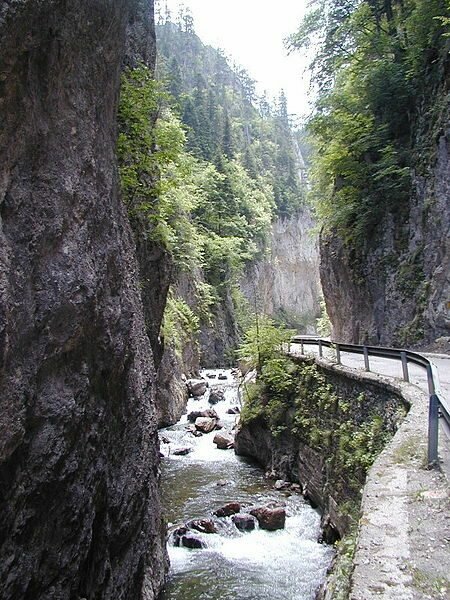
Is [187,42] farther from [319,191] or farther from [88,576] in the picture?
[88,576]

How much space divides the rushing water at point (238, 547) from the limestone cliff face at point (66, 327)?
137cm

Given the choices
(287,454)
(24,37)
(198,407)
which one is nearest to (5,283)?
(24,37)

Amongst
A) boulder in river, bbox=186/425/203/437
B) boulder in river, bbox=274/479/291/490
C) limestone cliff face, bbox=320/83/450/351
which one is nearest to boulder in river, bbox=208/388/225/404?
boulder in river, bbox=186/425/203/437

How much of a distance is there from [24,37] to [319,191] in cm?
2258

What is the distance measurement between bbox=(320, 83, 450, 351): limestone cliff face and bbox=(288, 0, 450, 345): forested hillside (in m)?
0.05

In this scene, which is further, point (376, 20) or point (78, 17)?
point (376, 20)

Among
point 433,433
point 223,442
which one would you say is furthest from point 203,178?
point 433,433

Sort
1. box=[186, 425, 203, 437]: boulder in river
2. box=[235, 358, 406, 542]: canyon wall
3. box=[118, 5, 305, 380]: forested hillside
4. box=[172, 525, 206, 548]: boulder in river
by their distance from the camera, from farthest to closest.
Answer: box=[186, 425, 203, 437]: boulder in river < box=[118, 5, 305, 380]: forested hillside < box=[172, 525, 206, 548]: boulder in river < box=[235, 358, 406, 542]: canyon wall

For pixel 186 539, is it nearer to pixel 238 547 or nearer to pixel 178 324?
pixel 238 547

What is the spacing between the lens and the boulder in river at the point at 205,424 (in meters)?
22.3

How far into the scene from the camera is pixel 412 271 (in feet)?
61.3

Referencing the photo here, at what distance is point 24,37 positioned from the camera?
5824mm

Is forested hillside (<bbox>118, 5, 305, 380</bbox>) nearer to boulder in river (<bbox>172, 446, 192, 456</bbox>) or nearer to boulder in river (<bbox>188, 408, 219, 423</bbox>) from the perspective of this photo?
boulder in river (<bbox>188, 408, 219, 423</bbox>)

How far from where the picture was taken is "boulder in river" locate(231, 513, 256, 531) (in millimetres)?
12609
